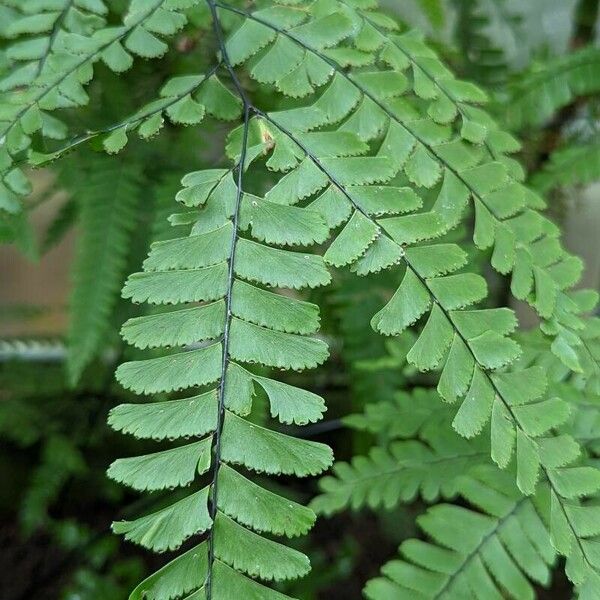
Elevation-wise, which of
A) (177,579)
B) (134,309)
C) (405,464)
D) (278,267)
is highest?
(278,267)

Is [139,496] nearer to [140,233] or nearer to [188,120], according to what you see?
[140,233]

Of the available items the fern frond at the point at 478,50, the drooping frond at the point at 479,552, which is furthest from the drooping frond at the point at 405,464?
the fern frond at the point at 478,50

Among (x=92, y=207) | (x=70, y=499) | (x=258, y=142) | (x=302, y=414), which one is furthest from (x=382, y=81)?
(x=70, y=499)

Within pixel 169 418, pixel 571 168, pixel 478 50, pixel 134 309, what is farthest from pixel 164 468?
pixel 478 50

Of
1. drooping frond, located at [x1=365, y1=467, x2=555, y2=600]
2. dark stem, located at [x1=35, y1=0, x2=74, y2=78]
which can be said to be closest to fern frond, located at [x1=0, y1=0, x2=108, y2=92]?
dark stem, located at [x1=35, y1=0, x2=74, y2=78]

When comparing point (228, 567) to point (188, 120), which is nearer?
point (228, 567)

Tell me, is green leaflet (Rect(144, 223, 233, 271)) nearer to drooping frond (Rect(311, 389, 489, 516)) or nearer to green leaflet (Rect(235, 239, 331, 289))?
green leaflet (Rect(235, 239, 331, 289))

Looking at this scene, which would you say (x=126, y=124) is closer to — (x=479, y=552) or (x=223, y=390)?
(x=223, y=390)
